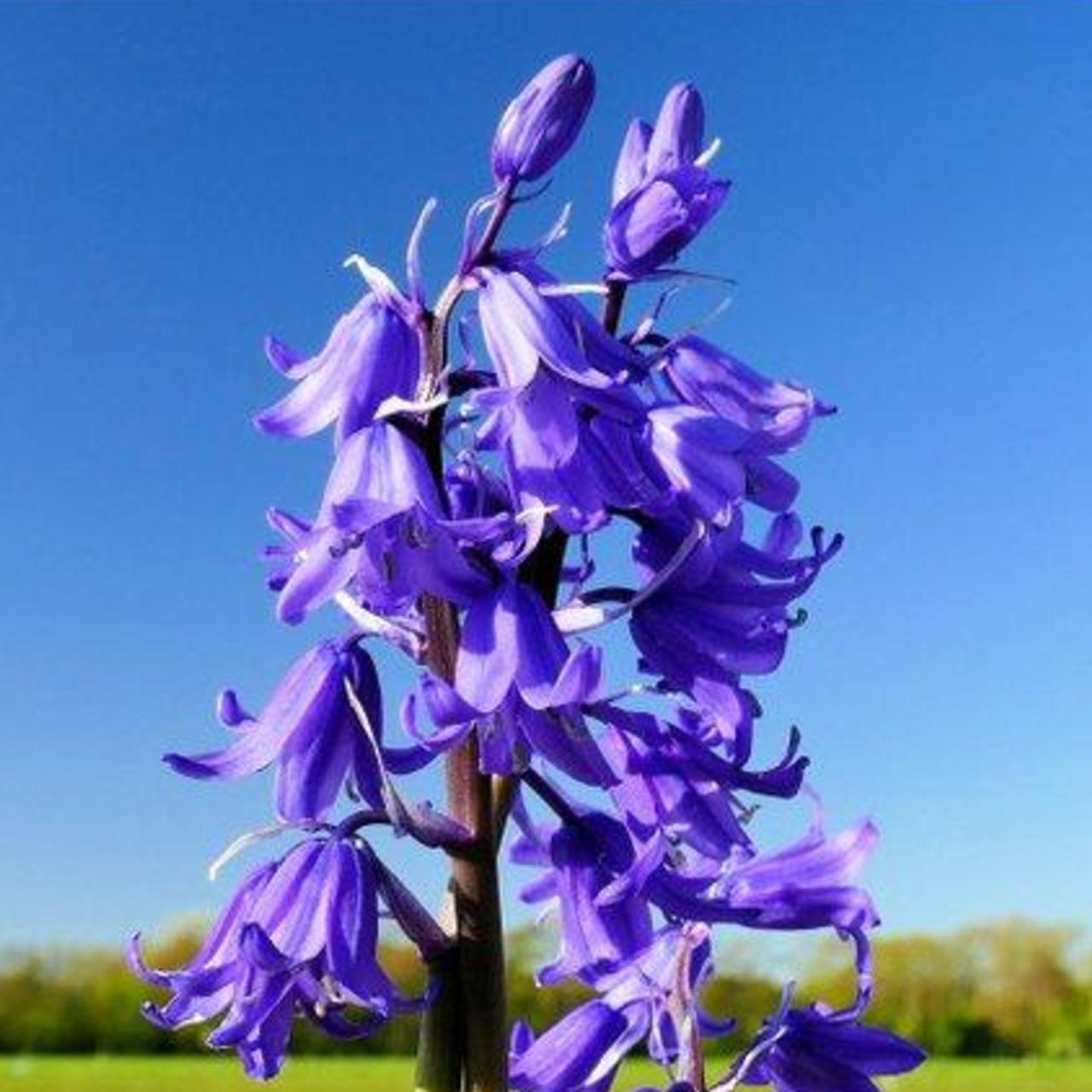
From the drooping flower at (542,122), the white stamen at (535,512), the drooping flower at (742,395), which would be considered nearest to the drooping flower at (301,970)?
the white stamen at (535,512)

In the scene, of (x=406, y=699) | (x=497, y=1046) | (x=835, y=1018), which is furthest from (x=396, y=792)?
(x=835, y=1018)

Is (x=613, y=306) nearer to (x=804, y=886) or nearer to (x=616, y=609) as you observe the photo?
(x=616, y=609)

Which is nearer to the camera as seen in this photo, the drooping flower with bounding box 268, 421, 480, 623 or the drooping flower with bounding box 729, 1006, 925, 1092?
the drooping flower with bounding box 268, 421, 480, 623

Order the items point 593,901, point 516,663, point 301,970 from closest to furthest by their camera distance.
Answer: point 516,663 → point 301,970 → point 593,901

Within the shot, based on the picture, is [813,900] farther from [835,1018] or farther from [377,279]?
[377,279]

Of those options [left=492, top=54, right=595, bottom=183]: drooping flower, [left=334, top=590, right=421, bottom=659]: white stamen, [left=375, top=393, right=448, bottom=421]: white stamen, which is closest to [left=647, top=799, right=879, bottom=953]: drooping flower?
[left=334, top=590, right=421, bottom=659]: white stamen

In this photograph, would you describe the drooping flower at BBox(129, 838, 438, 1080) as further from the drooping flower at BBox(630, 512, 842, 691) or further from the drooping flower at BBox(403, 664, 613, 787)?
the drooping flower at BBox(630, 512, 842, 691)

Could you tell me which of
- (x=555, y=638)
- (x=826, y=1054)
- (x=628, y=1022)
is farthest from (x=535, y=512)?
(x=826, y=1054)
